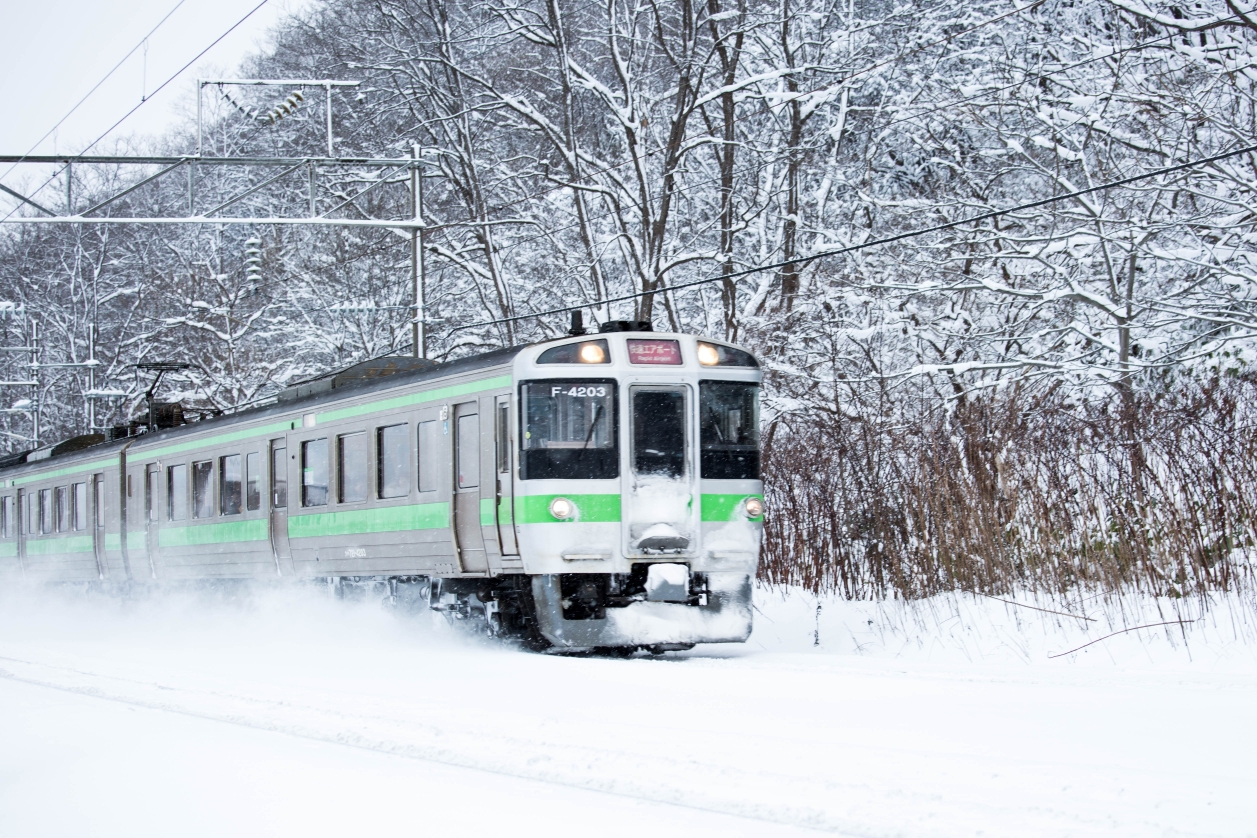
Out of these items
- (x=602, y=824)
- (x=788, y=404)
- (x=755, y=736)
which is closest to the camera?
(x=602, y=824)

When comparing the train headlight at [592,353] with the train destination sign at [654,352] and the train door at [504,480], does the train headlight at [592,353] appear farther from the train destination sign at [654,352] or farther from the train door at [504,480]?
the train door at [504,480]

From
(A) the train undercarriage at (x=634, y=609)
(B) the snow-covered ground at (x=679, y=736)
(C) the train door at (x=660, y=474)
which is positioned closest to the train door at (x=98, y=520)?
(B) the snow-covered ground at (x=679, y=736)

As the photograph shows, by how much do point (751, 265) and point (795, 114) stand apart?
7.84ft

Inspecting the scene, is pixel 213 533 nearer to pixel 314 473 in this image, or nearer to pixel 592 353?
pixel 314 473

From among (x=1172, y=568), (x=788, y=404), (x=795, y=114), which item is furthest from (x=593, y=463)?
(x=795, y=114)

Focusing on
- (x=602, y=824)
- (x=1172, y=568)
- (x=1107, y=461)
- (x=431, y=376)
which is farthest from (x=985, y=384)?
(x=602, y=824)

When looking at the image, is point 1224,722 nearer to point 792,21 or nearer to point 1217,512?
point 1217,512

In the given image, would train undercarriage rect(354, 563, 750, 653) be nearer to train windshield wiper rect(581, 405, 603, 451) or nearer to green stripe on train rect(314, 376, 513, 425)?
train windshield wiper rect(581, 405, 603, 451)

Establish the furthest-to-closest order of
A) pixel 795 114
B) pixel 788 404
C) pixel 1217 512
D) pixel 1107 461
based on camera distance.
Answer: pixel 795 114 < pixel 788 404 < pixel 1107 461 < pixel 1217 512

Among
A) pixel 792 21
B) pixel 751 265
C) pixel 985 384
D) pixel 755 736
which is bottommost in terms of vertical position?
pixel 755 736

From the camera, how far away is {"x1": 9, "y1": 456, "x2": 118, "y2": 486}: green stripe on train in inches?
816

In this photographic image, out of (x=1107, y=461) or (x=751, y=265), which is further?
(x=751, y=265)

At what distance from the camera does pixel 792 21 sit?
2070cm

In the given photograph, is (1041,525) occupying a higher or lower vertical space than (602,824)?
higher
